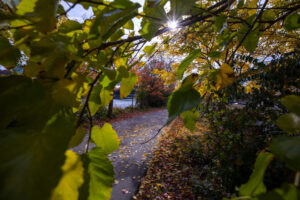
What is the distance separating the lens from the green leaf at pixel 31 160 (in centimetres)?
17

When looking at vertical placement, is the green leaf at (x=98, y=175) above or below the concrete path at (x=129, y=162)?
above

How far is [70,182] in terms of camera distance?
245 millimetres

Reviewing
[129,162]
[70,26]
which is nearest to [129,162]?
[129,162]

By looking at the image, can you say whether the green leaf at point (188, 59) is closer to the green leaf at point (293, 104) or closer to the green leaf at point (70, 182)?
the green leaf at point (293, 104)

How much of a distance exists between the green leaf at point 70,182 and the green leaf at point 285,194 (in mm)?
297

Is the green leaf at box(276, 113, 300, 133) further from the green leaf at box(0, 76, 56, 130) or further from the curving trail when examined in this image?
the curving trail

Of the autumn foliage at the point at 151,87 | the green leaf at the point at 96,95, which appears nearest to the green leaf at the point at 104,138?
the green leaf at the point at 96,95

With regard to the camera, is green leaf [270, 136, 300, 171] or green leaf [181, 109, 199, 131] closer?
green leaf [270, 136, 300, 171]

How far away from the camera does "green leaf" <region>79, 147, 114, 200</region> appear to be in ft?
1.13

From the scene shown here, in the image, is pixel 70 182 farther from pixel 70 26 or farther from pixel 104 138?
pixel 70 26

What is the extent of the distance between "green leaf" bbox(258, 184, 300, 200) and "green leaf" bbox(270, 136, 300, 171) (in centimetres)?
3

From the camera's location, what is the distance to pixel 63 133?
0.23m

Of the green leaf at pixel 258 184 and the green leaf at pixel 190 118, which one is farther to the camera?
the green leaf at pixel 190 118

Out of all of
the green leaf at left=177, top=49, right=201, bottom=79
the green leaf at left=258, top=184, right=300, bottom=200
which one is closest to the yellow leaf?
the green leaf at left=177, top=49, right=201, bottom=79
